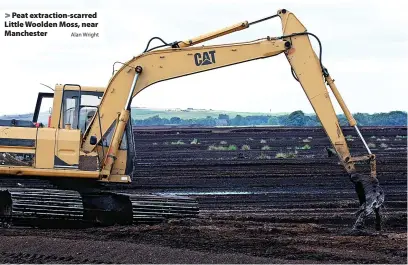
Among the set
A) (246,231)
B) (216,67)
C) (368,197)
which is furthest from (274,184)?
(246,231)

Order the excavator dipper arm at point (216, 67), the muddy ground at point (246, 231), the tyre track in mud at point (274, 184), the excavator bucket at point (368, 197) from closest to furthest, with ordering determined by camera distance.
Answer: the muddy ground at point (246, 231) → the excavator bucket at point (368, 197) → the excavator dipper arm at point (216, 67) → the tyre track in mud at point (274, 184)

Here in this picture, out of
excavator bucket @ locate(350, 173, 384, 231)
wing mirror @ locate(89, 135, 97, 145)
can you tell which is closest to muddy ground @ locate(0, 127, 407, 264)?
excavator bucket @ locate(350, 173, 384, 231)

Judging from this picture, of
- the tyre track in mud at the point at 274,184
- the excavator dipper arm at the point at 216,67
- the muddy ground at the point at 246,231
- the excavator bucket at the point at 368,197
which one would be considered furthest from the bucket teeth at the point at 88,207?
the excavator bucket at the point at 368,197

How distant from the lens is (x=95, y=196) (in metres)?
19.2

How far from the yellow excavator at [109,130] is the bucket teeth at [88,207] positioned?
0.07 ft

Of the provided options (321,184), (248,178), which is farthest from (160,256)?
(248,178)

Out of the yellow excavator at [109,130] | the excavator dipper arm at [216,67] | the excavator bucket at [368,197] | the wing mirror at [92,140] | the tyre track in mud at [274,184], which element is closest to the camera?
the excavator bucket at [368,197]

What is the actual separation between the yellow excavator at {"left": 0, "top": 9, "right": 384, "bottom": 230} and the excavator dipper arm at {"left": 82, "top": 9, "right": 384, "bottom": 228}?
0.06 ft

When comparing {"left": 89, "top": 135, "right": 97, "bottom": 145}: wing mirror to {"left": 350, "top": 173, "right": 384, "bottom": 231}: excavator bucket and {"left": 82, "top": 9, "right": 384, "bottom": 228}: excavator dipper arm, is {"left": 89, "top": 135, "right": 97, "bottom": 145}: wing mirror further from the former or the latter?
{"left": 350, "top": 173, "right": 384, "bottom": 231}: excavator bucket

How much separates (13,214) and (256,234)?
4857 mm

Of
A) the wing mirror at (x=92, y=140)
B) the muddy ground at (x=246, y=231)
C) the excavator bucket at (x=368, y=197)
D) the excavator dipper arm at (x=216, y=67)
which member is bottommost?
the muddy ground at (x=246, y=231)

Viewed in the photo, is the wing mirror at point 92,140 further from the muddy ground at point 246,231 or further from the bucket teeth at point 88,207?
the muddy ground at point 246,231

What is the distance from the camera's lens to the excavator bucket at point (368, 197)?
17484mm

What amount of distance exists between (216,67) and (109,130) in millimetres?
2566
